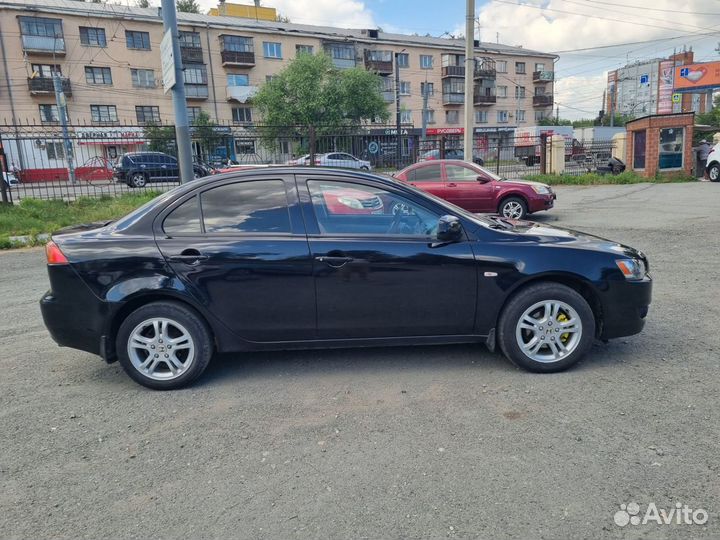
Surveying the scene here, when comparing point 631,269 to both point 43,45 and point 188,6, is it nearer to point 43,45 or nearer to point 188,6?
point 43,45

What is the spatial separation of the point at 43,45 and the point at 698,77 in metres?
50.5

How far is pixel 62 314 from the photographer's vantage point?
151 inches

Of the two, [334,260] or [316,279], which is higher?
[334,260]

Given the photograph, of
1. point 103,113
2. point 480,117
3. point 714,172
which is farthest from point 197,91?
point 714,172

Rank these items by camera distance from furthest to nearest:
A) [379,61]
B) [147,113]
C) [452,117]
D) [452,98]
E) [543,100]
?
[543,100], [452,117], [452,98], [379,61], [147,113]

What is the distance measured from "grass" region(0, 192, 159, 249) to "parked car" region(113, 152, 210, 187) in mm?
2148

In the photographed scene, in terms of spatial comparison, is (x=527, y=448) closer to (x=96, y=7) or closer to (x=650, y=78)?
(x=96, y=7)

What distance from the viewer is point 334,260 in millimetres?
3840

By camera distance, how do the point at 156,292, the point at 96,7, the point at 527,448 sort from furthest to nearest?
1. the point at 96,7
2. the point at 156,292
3. the point at 527,448

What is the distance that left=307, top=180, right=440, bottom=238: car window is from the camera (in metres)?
3.98

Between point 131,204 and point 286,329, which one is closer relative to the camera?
point 286,329

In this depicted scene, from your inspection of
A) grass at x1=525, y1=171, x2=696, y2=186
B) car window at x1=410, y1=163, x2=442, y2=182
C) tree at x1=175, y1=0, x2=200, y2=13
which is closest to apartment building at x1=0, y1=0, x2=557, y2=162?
tree at x1=175, y1=0, x2=200, y2=13

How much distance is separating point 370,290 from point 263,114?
42455 millimetres

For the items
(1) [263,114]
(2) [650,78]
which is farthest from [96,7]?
(2) [650,78]
